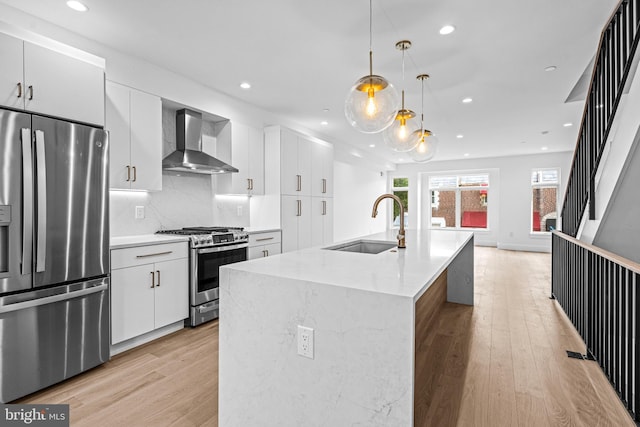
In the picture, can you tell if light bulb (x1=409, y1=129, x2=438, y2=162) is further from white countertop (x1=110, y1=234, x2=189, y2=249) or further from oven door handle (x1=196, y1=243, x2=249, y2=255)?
white countertop (x1=110, y1=234, x2=189, y2=249)

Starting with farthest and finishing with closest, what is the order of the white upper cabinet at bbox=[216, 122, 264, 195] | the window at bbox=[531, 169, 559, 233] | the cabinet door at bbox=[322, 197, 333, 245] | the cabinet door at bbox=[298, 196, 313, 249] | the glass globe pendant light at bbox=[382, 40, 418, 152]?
the window at bbox=[531, 169, 559, 233]
the cabinet door at bbox=[322, 197, 333, 245]
the cabinet door at bbox=[298, 196, 313, 249]
the white upper cabinet at bbox=[216, 122, 264, 195]
the glass globe pendant light at bbox=[382, 40, 418, 152]

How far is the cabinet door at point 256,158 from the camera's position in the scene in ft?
14.5

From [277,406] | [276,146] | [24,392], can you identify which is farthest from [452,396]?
[276,146]

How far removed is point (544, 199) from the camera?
8.78 metres

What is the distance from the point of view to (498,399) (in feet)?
6.61

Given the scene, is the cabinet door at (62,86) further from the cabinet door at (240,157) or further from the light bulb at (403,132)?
the light bulb at (403,132)

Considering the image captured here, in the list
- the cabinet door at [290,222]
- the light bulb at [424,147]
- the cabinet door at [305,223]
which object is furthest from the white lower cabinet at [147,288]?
the light bulb at [424,147]

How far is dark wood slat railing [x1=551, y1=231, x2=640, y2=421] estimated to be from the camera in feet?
5.89

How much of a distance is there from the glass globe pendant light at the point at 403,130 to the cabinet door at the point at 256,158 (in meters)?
2.11

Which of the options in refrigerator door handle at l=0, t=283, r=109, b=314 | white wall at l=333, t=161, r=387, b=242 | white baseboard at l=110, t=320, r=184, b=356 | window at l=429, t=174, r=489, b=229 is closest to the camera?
refrigerator door handle at l=0, t=283, r=109, b=314

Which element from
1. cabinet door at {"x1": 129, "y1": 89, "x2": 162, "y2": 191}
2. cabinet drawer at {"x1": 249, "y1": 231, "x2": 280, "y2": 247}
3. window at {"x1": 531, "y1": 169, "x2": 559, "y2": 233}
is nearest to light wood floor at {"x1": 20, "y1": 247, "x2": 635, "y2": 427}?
cabinet drawer at {"x1": 249, "y1": 231, "x2": 280, "y2": 247}

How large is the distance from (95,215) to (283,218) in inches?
98.7

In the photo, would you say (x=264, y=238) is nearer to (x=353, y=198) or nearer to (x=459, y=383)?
(x=459, y=383)

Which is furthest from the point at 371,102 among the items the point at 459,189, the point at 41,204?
the point at 459,189
